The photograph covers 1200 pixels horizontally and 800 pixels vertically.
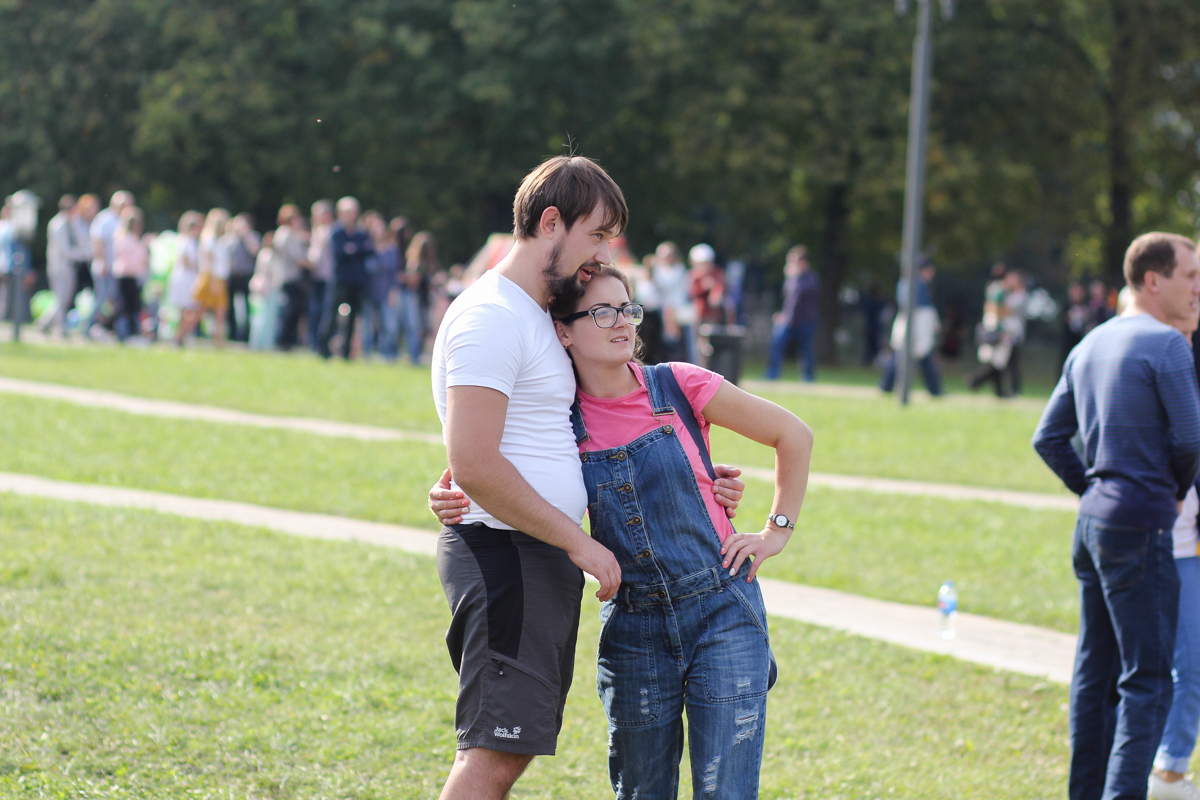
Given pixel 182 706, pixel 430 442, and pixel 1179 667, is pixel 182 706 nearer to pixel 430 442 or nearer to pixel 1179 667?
pixel 1179 667

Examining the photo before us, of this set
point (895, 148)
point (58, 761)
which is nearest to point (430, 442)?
point (58, 761)

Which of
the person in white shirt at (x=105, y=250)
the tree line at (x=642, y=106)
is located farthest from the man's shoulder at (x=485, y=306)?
the tree line at (x=642, y=106)

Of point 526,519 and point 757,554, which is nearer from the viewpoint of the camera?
point 526,519

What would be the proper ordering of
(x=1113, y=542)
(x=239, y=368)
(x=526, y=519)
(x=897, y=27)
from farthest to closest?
(x=897, y=27), (x=239, y=368), (x=1113, y=542), (x=526, y=519)

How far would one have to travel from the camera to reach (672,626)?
3.07 m

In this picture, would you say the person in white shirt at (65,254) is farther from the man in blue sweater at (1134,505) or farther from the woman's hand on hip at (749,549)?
the woman's hand on hip at (749,549)

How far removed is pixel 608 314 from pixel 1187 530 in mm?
2527

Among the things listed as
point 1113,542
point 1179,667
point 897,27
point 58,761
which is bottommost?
point 58,761

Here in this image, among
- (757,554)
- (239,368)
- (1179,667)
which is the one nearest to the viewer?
(757,554)

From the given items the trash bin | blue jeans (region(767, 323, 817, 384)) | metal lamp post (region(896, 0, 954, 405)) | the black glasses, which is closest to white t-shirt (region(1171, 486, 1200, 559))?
the black glasses

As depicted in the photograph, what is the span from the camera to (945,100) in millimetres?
29766

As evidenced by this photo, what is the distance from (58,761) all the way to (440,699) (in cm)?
146

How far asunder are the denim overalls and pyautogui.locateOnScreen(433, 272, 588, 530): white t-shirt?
94mm

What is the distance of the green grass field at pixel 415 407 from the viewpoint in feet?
39.8
